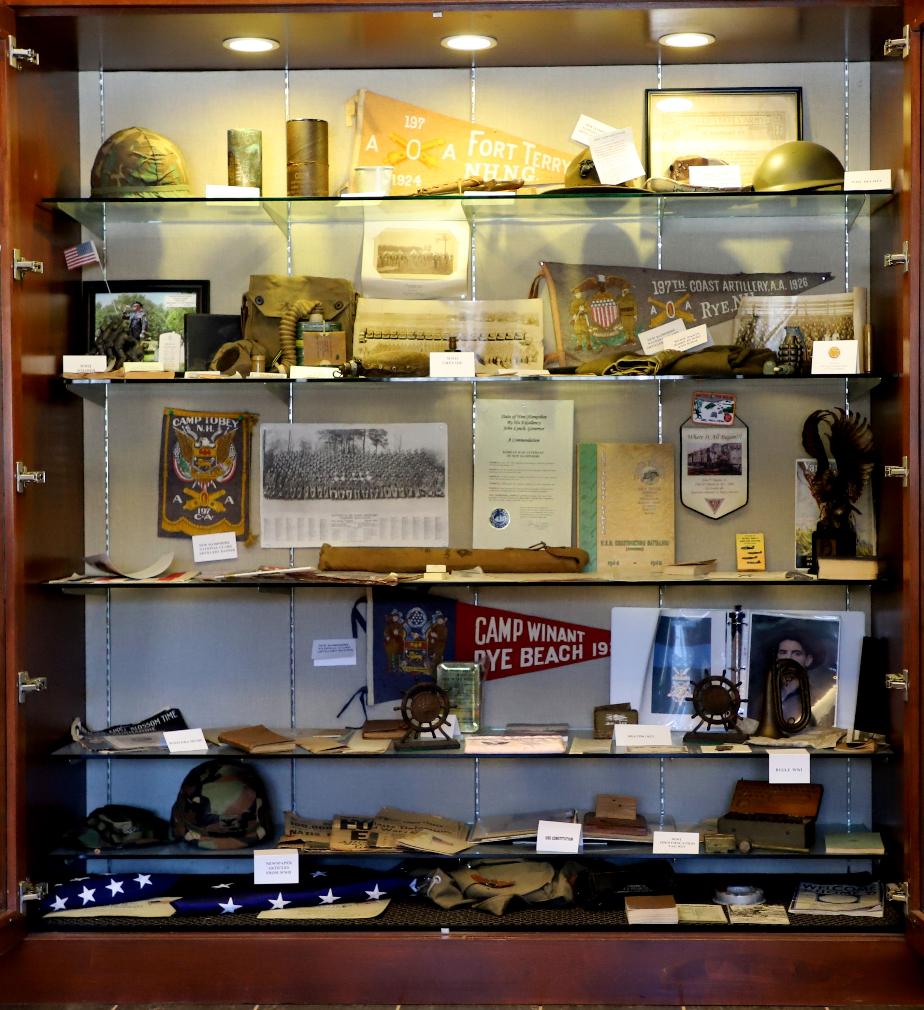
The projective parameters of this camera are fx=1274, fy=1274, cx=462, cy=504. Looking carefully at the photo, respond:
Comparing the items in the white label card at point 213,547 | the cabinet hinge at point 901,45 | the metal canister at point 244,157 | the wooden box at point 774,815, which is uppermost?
the cabinet hinge at point 901,45

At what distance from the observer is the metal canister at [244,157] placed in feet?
12.2

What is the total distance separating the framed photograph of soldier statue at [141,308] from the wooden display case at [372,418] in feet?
0.17

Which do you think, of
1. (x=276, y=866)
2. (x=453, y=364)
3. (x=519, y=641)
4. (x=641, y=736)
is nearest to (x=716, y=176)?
(x=453, y=364)

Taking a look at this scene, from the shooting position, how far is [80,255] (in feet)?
12.3

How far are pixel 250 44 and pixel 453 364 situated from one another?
1102 mm

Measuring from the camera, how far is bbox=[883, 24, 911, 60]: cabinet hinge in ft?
11.0

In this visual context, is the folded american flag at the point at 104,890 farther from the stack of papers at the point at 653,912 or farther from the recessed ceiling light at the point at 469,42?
the recessed ceiling light at the point at 469,42

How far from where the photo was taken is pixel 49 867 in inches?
144

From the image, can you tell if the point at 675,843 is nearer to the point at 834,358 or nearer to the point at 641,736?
the point at 641,736

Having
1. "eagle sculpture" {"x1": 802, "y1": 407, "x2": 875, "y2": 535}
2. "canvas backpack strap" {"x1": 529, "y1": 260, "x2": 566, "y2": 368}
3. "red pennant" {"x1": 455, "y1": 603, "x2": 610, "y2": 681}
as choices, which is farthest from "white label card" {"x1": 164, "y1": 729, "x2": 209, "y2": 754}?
"eagle sculpture" {"x1": 802, "y1": 407, "x2": 875, "y2": 535}

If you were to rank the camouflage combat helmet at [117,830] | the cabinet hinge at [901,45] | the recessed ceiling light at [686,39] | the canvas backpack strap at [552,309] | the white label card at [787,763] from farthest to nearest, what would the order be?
1. the canvas backpack strap at [552,309]
2. the camouflage combat helmet at [117,830]
3. the recessed ceiling light at [686,39]
4. the white label card at [787,763]
5. the cabinet hinge at [901,45]

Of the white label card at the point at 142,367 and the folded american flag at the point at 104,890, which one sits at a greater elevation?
the white label card at the point at 142,367

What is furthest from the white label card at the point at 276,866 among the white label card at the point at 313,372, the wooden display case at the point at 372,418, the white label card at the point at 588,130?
the white label card at the point at 588,130

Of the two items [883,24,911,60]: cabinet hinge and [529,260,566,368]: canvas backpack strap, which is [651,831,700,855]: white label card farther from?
[883,24,911,60]: cabinet hinge
